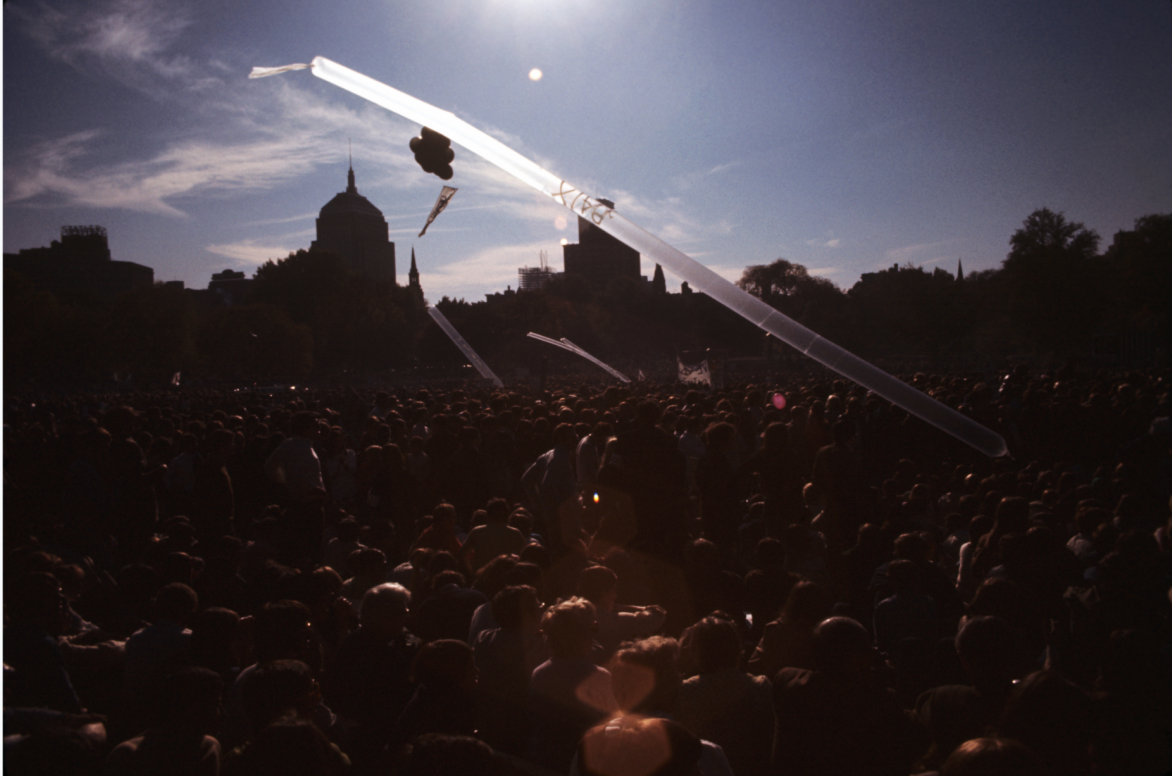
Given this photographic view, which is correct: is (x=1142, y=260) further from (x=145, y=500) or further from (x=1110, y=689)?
(x=145, y=500)

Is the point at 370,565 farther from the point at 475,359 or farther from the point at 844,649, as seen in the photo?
the point at 475,359

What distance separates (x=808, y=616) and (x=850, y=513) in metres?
3.03

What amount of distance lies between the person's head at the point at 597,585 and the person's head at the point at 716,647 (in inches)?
43.1

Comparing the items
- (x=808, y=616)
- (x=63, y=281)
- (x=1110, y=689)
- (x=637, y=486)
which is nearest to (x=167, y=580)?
(x=637, y=486)

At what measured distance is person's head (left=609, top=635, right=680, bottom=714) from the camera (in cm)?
307

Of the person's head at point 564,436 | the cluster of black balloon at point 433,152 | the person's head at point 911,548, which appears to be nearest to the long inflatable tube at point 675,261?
the cluster of black balloon at point 433,152

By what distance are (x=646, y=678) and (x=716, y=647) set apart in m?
0.41

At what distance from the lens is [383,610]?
3758 millimetres

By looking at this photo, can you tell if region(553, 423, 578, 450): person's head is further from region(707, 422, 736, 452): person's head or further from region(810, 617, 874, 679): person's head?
region(810, 617, 874, 679): person's head

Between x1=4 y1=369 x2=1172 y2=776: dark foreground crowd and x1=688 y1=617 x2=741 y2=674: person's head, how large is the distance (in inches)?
0.4

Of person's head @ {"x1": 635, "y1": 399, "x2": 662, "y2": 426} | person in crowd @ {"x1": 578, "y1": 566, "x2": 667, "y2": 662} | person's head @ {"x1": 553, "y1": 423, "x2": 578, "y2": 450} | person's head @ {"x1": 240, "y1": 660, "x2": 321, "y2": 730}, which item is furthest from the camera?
person's head @ {"x1": 553, "y1": 423, "x2": 578, "y2": 450}

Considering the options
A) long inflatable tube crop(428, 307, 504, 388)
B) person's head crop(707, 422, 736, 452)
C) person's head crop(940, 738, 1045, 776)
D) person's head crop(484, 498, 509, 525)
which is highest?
long inflatable tube crop(428, 307, 504, 388)

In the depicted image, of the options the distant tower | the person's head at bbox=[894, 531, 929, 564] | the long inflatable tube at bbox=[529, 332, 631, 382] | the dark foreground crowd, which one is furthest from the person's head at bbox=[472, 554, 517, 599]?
the distant tower

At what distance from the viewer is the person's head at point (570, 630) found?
334cm
